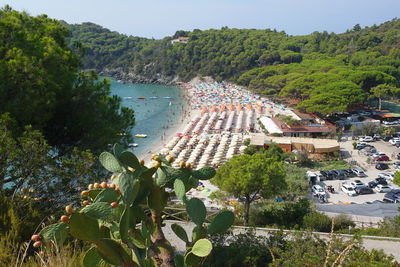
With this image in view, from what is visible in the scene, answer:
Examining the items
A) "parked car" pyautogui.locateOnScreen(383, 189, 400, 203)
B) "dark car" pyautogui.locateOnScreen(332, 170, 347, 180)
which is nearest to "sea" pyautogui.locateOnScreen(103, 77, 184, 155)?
"dark car" pyautogui.locateOnScreen(332, 170, 347, 180)

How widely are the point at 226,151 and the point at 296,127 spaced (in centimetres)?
584

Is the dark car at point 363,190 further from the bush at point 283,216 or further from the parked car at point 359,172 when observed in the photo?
the bush at point 283,216

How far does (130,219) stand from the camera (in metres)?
2.22

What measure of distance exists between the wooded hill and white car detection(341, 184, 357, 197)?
524 inches

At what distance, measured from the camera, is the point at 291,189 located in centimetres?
1165

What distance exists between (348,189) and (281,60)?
44.8 meters

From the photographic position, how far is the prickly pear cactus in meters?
1.94

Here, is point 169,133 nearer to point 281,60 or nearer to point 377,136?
point 377,136

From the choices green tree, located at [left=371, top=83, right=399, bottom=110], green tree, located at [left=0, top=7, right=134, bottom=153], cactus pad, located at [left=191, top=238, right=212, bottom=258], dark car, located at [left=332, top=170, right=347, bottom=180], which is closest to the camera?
cactus pad, located at [left=191, top=238, right=212, bottom=258]

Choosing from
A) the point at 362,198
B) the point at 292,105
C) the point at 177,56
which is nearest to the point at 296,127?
the point at 362,198

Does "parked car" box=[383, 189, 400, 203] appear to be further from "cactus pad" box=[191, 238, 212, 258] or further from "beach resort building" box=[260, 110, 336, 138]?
"cactus pad" box=[191, 238, 212, 258]

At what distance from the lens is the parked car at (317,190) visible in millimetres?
12255

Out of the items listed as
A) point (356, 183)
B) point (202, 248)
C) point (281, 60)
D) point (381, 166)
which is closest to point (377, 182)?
point (356, 183)

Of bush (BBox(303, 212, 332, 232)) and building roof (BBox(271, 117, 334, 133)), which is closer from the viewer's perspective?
bush (BBox(303, 212, 332, 232))
